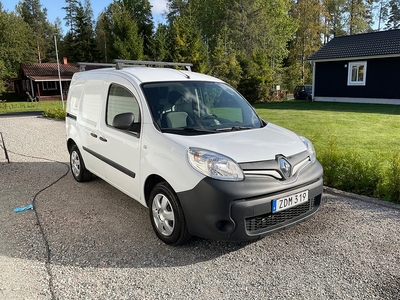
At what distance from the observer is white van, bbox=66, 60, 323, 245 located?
3.12 m

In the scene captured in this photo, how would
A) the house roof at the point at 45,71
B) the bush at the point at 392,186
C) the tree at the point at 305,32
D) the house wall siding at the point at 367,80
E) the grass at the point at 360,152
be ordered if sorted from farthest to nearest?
the tree at the point at 305,32, the house roof at the point at 45,71, the house wall siding at the point at 367,80, the grass at the point at 360,152, the bush at the point at 392,186

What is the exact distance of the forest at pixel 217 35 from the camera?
24.8 m

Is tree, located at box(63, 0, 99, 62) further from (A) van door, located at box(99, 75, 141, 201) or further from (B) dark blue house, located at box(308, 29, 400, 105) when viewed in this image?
(A) van door, located at box(99, 75, 141, 201)

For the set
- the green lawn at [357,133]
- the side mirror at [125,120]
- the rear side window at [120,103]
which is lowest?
the green lawn at [357,133]

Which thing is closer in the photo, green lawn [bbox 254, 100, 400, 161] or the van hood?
the van hood

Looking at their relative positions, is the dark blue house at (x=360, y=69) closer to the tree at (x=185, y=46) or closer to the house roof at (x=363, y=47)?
the house roof at (x=363, y=47)

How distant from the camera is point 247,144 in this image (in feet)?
11.4

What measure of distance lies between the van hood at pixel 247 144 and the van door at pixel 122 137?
637mm

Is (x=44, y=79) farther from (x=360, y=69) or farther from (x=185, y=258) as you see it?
(x=185, y=258)

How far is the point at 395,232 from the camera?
12.7ft

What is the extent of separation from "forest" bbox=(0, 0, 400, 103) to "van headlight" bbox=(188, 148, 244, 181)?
20.6 metres

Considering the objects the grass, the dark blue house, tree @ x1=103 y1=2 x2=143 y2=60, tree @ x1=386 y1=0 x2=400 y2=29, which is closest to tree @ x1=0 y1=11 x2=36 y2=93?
tree @ x1=103 y1=2 x2=143 y2=60

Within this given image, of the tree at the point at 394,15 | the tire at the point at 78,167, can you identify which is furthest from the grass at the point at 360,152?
the tree at the point at 394,15

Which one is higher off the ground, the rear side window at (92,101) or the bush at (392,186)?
the rear side window at (92,101)
